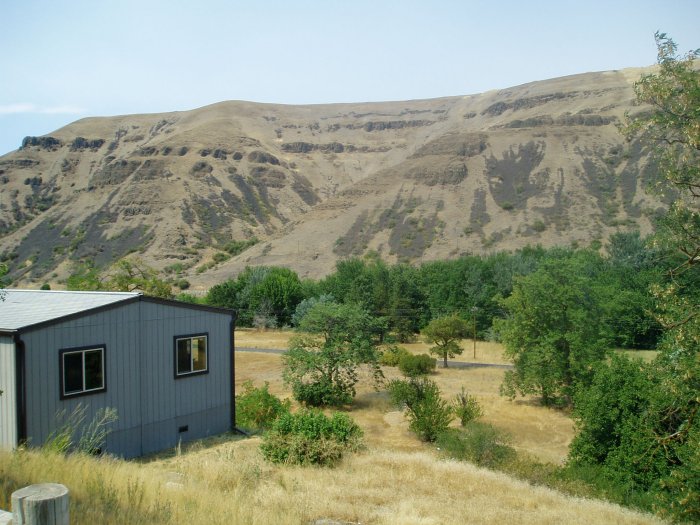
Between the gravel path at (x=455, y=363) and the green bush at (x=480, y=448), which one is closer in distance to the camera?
the green bush at (x=480, y=448)

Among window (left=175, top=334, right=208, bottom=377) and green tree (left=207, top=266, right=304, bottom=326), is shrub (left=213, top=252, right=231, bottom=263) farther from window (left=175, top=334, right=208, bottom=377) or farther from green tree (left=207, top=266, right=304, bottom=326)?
window (left=175, top=334, right=208, bottom=377)

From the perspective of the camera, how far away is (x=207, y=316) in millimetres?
18719

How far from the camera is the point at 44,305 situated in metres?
17.2

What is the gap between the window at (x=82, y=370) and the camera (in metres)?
14.8

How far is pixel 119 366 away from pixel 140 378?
77cm

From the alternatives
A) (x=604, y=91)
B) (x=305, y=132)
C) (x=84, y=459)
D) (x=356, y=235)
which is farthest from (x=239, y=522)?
(x=305, y=132)

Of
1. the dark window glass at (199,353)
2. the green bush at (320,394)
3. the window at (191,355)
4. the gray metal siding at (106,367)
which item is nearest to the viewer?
the gray metal siding at (106,367)

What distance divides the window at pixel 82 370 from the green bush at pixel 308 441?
14.9 feet

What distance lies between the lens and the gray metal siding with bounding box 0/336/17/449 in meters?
13.8

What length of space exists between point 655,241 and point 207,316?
13891 mm

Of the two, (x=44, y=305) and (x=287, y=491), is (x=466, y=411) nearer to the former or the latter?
(x=287, y=491)

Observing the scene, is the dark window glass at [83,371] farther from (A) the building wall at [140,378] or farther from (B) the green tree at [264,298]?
(B) the green tree at [264,298]

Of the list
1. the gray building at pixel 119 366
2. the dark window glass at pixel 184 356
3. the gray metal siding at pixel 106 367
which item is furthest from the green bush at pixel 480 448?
the gray metal siding at pixel 106 367

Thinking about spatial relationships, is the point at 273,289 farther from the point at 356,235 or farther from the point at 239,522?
the point at 239,522
